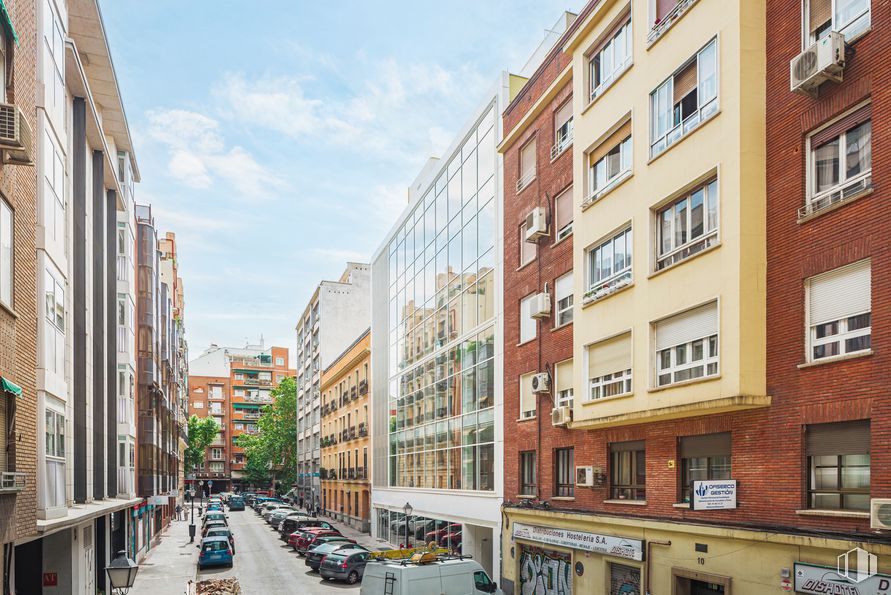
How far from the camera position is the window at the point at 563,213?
870 inches

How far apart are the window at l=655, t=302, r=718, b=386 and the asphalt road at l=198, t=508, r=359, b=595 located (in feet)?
53.4

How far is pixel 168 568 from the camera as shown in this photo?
33.6 metres

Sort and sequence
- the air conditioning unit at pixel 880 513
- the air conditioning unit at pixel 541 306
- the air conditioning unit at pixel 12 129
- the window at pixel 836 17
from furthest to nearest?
the air conditioning unit at pixel 541 306 → the window at pixel 836 17 → the air conditioning unit at pixel 12 129 → the air conditioning unit at pixel 880 513

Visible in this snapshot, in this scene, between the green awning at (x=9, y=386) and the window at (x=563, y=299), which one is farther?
the window at (x=563, y=299)

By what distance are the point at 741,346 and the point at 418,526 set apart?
25231 millimetres

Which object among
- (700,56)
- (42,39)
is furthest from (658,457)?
(42,39)

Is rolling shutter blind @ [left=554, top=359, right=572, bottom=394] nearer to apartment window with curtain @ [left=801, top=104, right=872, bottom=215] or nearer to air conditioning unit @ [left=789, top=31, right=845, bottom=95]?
apartment window with curtain @ [left=801, top=104, right=872, bottom=215]

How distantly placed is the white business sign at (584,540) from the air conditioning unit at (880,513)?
22.3 ft

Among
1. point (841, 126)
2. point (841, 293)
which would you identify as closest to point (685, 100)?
point (841, 126)

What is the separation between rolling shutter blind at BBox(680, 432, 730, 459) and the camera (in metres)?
15.1

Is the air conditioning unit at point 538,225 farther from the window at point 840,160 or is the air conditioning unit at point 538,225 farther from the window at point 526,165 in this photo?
the window at point 840,160

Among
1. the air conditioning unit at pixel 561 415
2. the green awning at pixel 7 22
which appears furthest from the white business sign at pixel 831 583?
the green awning at pixel 7 22

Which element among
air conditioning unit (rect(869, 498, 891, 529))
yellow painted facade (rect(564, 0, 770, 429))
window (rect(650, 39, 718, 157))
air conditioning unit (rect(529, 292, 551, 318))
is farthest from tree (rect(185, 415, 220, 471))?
air conditioning unit (rect(869, 498, 891, 529))

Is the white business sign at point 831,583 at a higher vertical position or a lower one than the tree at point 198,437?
higher
